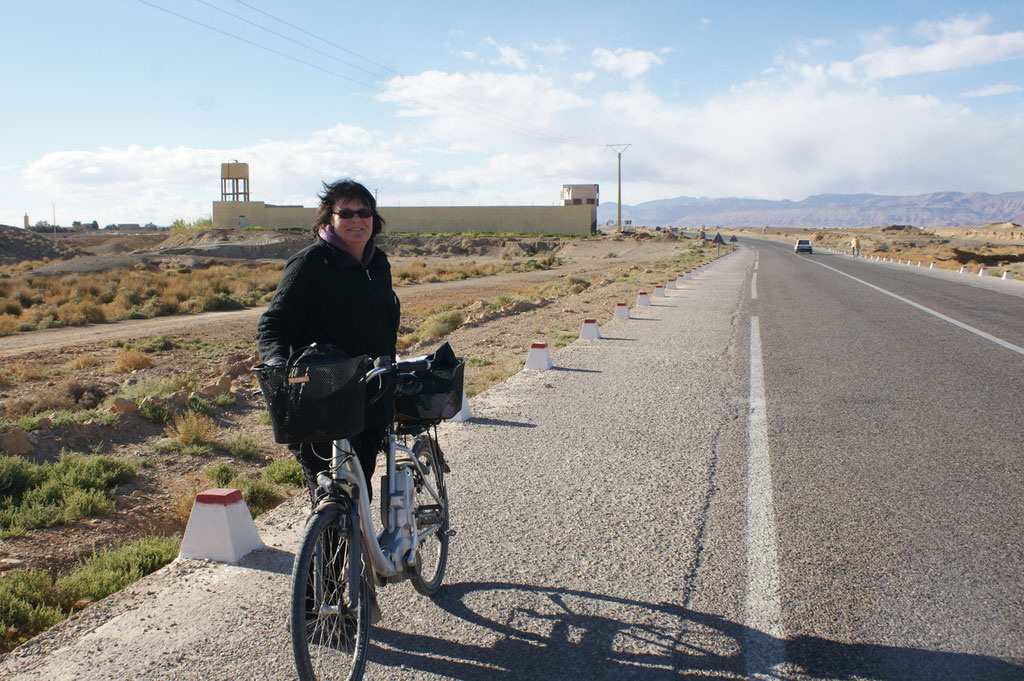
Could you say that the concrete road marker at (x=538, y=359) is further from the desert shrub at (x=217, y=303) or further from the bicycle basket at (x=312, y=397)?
the desert shrub at (x=217, y=303)

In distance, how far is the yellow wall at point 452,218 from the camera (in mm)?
90438

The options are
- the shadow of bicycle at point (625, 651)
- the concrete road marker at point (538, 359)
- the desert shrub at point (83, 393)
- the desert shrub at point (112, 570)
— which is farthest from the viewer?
the desert shrub at point (83, 393)

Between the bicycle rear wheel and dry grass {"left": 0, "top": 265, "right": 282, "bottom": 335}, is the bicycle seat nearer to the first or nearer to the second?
the bicycle rear wheel

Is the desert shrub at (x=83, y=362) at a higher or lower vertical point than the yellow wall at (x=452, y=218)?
lower

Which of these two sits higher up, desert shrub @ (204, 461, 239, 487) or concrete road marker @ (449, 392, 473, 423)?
concrete road marker @ (449, 392, 473, 423)

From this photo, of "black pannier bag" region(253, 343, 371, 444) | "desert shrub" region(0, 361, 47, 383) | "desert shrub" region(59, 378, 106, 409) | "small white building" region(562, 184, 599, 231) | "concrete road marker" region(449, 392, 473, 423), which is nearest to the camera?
"black pannier bag" region(253, 343, 371, 444)

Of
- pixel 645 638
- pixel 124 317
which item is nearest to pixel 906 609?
pixel 645 638

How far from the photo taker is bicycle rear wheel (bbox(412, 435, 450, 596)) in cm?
360

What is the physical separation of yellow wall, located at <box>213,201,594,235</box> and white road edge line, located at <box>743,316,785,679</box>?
8550 centimetres

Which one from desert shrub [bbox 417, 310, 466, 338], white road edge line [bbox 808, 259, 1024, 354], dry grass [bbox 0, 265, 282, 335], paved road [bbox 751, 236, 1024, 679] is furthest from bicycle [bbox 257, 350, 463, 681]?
dry grass [bbox 0, 265, 282, 335]

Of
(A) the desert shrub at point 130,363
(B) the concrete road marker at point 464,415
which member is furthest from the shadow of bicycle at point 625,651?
(A) the desert shrub at point 130,363

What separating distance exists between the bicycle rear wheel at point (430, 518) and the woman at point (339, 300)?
0.37 meters

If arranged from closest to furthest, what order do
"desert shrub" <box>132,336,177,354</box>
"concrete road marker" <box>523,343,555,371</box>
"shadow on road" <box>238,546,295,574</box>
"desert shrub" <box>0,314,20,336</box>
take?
"shadow on road" <box>238,546,295,574</box> < "concrete road marker" <box>523,343,555,371</box> < "desert shrub" <box>132,336,177,354</box> < "desert shrub" <box>0,314,20,336</box>

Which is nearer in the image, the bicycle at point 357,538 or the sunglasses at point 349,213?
the bicycle at point 357,538
